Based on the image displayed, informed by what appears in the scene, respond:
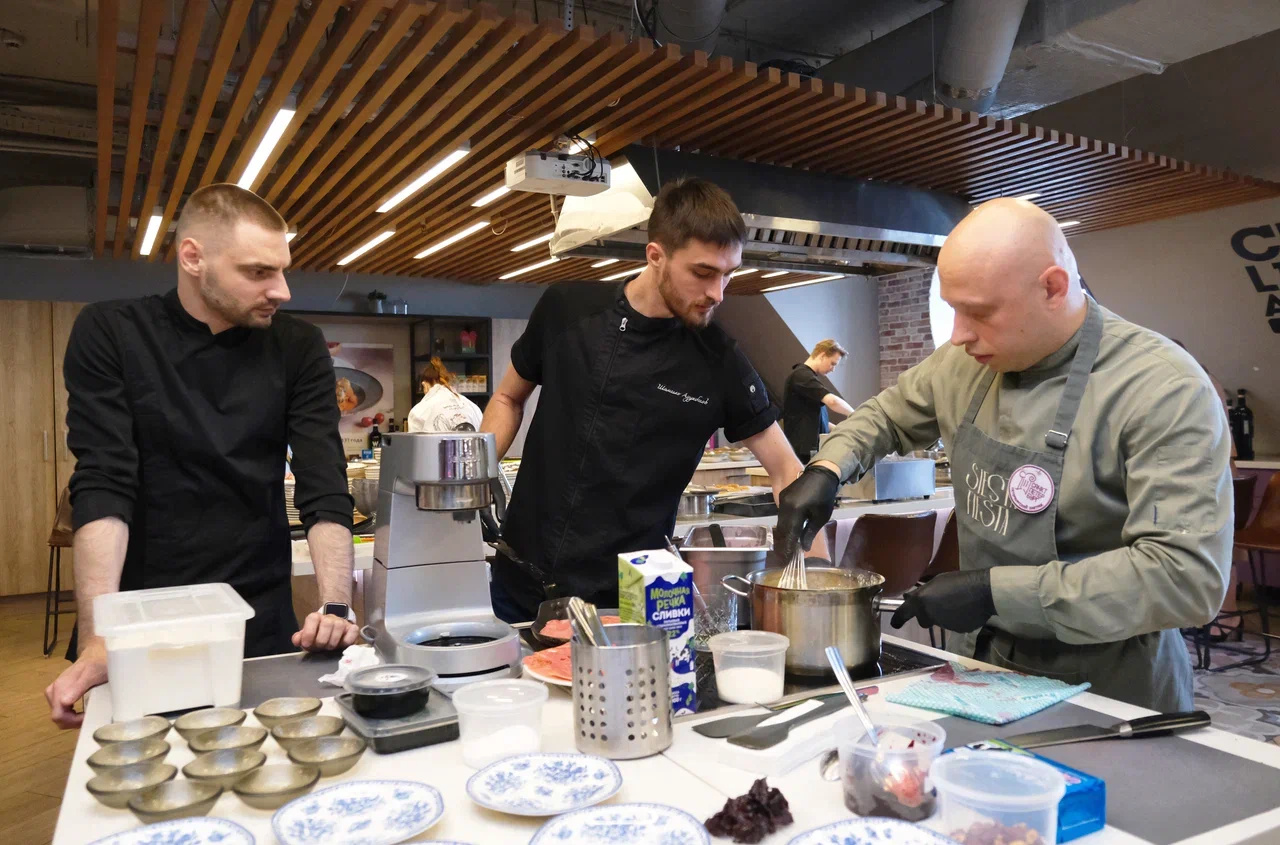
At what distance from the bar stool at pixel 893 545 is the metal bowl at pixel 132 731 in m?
2.89

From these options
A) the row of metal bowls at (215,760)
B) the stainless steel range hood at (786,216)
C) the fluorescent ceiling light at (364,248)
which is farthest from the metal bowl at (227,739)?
the fluorescent ceiling light at (364,248)

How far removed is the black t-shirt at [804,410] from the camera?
6414mm

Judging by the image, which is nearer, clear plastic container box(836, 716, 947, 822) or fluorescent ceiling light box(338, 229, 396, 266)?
clear plastic container box(836, 716, 947, 822)

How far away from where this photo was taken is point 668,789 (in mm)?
1017

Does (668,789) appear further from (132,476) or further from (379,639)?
Answer: (132,476)

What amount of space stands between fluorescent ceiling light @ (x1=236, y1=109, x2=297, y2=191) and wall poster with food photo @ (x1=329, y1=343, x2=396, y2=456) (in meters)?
3.76

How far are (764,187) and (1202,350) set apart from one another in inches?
179

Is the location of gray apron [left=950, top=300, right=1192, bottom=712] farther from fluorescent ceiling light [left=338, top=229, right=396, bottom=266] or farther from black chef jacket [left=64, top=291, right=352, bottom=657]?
fluorescent ceiling light [left=338, top=229, right=396, bottom=266]

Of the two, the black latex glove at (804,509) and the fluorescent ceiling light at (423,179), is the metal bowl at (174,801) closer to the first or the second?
the black latex glove at (804,509)

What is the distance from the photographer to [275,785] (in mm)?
981

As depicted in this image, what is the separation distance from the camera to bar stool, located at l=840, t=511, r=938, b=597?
3660mm

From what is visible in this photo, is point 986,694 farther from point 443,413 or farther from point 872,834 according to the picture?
point 443,413

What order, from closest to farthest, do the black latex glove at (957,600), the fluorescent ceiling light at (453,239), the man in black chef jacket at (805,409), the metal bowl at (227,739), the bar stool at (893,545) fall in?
1. the metal bowl at (227,739)
2. the black latex glove at (957,600)
3. the bar stool at (893,545)
4. the man in black chef jacket at (805,409)
5. the fluorescent ceiling light at (453,239)

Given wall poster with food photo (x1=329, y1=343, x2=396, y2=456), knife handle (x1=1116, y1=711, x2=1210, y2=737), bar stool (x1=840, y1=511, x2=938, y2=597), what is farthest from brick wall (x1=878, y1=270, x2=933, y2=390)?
knife handle (x1=1116, y1=711, x2=1210, y2=737)
